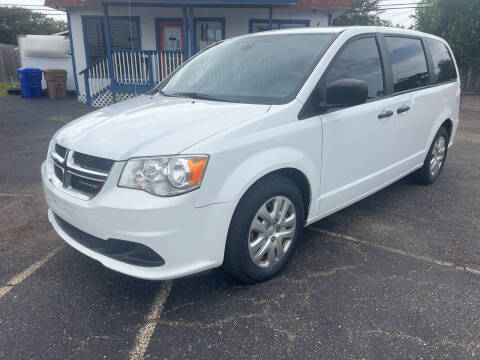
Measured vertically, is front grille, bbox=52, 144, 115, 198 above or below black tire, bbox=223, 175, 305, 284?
above

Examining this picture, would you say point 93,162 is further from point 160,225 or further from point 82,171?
point 160,225

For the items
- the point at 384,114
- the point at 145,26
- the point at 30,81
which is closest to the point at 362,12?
the point at 145,26

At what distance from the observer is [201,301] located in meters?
2.59

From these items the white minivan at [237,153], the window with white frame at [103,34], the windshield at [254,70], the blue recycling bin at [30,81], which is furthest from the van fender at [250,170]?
the blue recycling bin at [30,81]

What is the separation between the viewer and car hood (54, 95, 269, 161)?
226 centimetres

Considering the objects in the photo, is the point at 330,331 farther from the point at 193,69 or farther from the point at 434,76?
the point at 434,76

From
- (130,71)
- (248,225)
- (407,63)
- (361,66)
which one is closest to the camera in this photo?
(248,225)

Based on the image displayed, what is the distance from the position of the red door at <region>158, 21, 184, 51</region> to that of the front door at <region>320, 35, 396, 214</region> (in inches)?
448

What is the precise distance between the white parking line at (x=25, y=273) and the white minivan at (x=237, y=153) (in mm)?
432

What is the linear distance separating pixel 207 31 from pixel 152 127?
40.5 feet

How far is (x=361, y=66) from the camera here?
331 centimetres

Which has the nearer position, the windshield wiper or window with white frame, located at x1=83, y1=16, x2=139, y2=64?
the windshield wiper

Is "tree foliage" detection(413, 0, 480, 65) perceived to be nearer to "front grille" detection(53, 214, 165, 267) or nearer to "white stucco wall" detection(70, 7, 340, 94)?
"white stucco wall" detection(70, 7, 340, 94)

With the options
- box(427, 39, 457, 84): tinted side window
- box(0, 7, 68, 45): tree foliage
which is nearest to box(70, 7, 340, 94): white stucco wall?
box(427, 39, 457, 84): tinted side window
